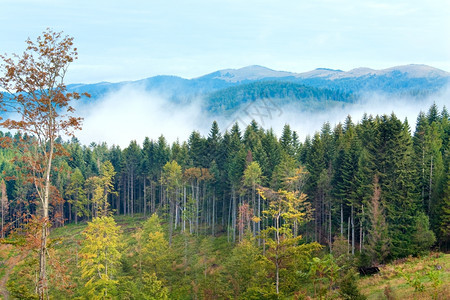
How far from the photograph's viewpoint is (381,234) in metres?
39.5

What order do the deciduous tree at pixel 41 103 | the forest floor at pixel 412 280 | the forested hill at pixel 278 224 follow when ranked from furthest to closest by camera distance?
the forested hill at pixel 278 224, the forest floor at pixel 412 280, the deciduous tree at pixel 41 103

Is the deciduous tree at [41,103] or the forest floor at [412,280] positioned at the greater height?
the deciduous tree at [41,103]

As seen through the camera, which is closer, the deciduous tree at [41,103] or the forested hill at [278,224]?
the deciduous tree at [41,103]

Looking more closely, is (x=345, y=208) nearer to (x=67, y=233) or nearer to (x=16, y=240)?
(x=16, y=240)

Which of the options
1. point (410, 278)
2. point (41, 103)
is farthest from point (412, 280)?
point (41, 103)

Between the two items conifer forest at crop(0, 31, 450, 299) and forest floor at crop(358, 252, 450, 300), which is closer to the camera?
conifer forest at crop(0, 31, 450, 299)

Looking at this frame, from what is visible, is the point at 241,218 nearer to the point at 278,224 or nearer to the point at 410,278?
the point at 278,224

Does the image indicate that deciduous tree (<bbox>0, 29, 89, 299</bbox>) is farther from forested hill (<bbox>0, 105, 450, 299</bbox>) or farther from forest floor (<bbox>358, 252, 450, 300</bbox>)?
forest floor (<bbox>358, 252, 450, 300</bbox>)

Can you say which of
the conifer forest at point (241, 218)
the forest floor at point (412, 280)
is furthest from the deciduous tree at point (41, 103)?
the forest floor at point (412, 280)

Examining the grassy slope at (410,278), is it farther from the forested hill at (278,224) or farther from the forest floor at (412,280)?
the forested hill at (278,224)

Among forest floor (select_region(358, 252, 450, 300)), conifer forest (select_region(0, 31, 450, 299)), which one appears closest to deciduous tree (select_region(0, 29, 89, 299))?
conifer forest (select_region(0, 31, 450, 299))

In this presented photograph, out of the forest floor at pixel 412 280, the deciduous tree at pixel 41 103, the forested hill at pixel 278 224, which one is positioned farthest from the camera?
the forested hill at pixel 278 224

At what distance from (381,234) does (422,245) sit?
4.02 metres

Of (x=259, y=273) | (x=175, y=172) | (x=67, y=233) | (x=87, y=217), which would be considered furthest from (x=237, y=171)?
(x=87, y=217)
